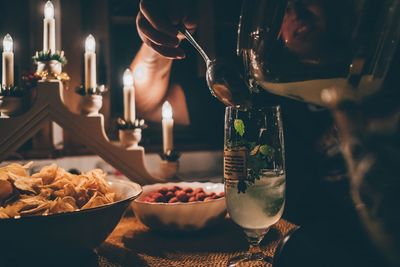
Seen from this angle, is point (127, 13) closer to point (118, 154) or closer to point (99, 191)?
point (118, 154)

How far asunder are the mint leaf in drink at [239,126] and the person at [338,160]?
166 mm

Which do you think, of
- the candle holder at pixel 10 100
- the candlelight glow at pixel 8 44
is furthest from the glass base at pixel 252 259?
the candlelight glow at pixel 8 44

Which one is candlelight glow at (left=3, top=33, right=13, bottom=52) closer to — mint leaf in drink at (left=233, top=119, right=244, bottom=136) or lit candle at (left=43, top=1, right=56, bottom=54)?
lit candle at (left=43, top=1, right=56, bottom=54)

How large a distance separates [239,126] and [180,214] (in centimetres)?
26

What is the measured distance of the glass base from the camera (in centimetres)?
70

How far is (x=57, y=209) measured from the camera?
0.68 metres

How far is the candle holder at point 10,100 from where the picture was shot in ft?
3.36

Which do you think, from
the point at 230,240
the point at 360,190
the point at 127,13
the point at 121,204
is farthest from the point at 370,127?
the point at 127,13

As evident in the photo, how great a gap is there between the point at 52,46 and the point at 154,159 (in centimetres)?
232

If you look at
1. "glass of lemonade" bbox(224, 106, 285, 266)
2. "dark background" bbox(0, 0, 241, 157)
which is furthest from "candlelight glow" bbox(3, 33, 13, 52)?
Answer: "dark background" bbox(0, 0, 241, 157)

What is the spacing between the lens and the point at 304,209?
3.20 feet

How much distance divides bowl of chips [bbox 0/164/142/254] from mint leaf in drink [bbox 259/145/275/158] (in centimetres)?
24

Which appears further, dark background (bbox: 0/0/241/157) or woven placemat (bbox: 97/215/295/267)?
dark background (bbox: 0/0/241/157)

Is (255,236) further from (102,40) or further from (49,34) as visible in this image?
(102,40)
